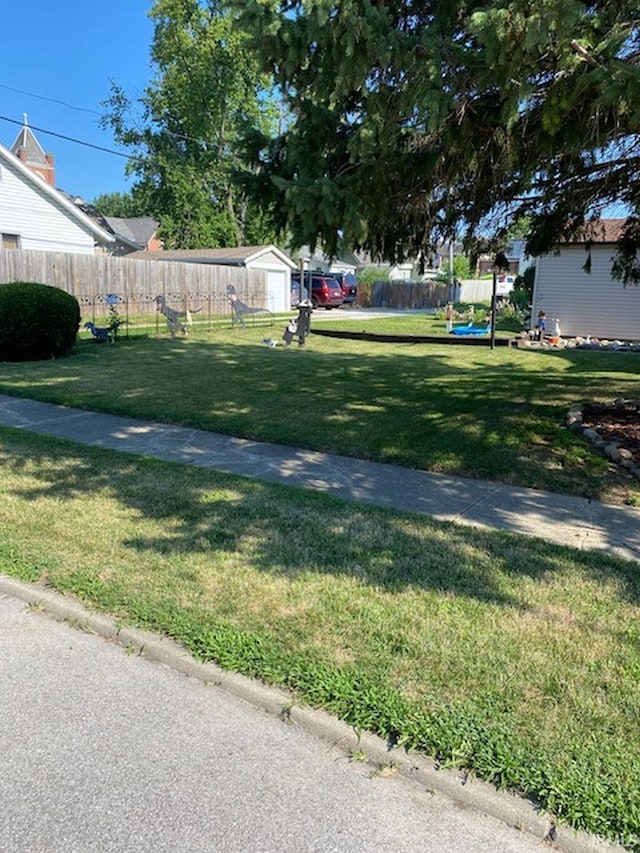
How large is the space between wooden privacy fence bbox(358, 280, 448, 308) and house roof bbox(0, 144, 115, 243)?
20.6 m

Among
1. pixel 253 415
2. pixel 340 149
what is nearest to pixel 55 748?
pixel 340 149

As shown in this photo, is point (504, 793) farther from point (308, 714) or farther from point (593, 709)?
point (308, 714)

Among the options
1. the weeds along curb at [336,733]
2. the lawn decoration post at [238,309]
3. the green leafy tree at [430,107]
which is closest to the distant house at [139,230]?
the lawn decoration post at [238,309]

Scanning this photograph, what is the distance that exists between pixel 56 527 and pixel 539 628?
10.7ft

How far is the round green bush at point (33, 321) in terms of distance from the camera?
12531mm

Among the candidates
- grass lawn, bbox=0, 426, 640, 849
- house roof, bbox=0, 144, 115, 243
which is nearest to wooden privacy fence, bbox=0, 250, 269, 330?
house roof, bbox=0, 144, 115, 243

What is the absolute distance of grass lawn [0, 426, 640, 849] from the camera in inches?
94.5

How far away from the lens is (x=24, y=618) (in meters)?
3.47

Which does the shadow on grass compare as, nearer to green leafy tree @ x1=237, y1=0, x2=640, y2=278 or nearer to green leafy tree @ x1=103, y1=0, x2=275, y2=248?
green leafy tree @ x1=237, y1=0, x2=640, y2=278

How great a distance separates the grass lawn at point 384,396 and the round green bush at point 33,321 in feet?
2.11

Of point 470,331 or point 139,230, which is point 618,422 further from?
point 139,230

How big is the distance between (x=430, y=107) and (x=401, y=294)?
130ft

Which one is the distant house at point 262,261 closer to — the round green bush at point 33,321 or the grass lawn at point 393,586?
the round green bush at point 33,321

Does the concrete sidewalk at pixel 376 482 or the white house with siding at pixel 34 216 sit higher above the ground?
the white house with siding at pixel 34 216
